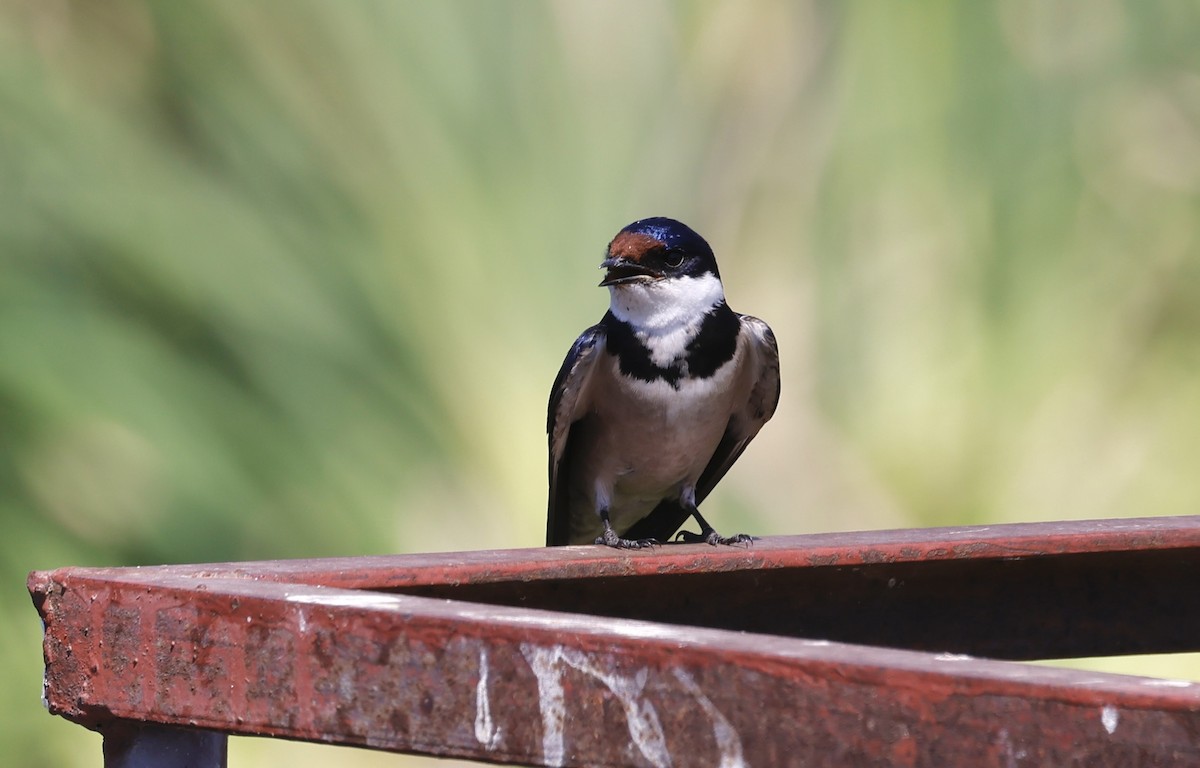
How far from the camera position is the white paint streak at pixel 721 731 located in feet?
2.94

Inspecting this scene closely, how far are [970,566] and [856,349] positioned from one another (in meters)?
1.95

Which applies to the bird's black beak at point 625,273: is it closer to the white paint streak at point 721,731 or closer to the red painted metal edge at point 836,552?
the red painted metal edge at point 836,552

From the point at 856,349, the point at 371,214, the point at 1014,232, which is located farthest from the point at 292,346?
the point at 1014,232

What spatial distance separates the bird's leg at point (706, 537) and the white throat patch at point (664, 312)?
0.30 metres

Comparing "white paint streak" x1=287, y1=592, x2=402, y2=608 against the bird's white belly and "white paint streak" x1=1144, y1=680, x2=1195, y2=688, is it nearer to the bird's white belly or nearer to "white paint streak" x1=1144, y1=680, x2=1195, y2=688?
"white paint streak" x1=1144, y1=680, x2=1195, y2=688

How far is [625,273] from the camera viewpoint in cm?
257

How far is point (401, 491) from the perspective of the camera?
334cm

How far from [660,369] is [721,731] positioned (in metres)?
1.70

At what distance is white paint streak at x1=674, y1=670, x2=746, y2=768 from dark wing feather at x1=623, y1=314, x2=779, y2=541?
1.76 meters

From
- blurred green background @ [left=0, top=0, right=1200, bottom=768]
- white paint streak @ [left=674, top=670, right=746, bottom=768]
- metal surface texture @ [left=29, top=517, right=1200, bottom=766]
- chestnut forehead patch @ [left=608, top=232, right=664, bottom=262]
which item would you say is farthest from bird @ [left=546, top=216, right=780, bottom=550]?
white paint streak @ [left=674, top=670, right=746, bottom=768]

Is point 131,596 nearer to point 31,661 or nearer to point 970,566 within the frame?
point 970,566

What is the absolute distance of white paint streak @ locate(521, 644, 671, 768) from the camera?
0.92 meters

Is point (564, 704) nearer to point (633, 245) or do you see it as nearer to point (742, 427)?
point (633, 245)

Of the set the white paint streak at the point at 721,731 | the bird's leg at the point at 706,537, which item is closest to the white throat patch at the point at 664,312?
the bird's leg at the point at 706,537
